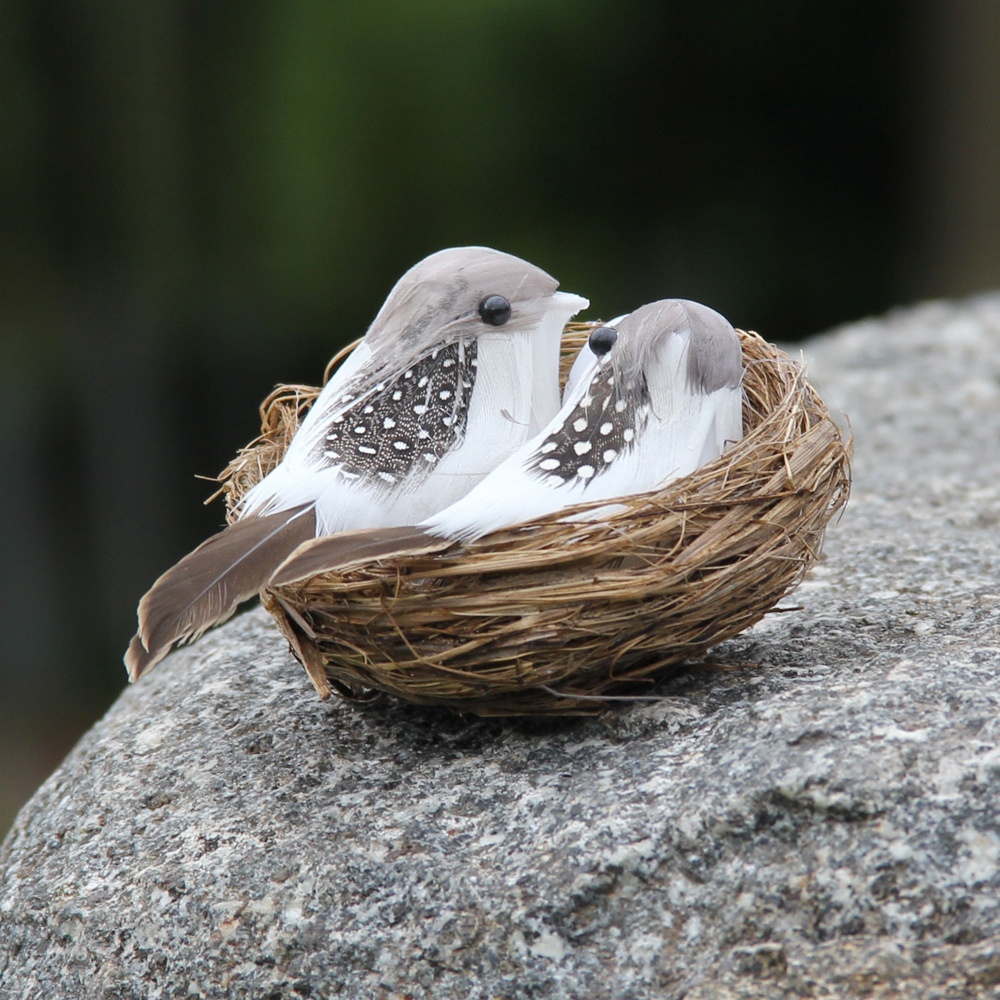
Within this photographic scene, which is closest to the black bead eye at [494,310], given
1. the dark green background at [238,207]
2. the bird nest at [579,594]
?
the bird nest at [579,594]

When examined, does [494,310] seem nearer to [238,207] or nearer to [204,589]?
[204,589]

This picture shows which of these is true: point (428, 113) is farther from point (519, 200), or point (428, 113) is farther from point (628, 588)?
point (628, 588)

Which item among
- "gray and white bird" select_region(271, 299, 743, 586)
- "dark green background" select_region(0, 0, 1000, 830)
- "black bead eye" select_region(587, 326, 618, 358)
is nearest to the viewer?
"gray and white bird" select_region(271, 299, 743, 586)

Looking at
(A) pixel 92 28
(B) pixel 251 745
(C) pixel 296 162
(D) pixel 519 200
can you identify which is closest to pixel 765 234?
(D) pixel 519 200

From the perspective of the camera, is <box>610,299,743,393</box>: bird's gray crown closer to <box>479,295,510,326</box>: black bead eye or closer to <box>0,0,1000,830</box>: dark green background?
<box>479,295,510,326</box>: black bead eye

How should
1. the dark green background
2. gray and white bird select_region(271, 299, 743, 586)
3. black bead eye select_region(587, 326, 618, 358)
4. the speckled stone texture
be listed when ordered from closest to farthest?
1. the speckled stone texture
2. gray and white bird select_region(271, 299, 743, 586)
3. black bead eye select_region(587, 326, 618, 358)
4. the dark green background

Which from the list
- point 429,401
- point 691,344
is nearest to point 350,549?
point 429,401

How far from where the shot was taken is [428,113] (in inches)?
139

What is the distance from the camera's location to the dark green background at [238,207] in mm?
3309

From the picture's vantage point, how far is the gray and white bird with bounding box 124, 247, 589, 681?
1041 mm

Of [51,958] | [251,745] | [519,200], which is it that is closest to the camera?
[51,958]

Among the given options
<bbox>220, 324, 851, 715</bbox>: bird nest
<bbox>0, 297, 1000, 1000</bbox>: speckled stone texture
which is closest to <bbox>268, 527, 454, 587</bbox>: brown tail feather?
<bbox>220, 324, 851, 715</bbox>: bird nest

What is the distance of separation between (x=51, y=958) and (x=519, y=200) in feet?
10.0

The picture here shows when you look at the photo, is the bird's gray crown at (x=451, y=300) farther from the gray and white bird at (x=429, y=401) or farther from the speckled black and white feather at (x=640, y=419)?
the speckled black and white feather at (x=640, y=419)
